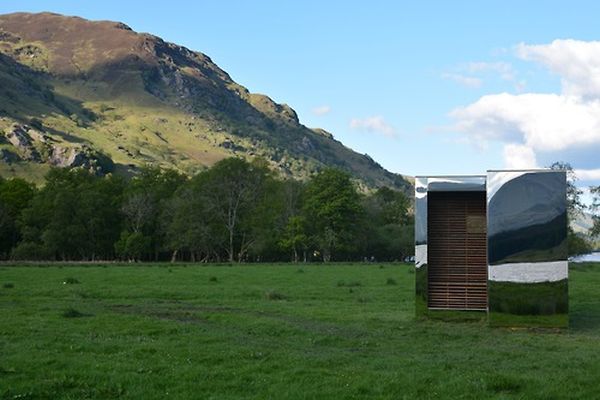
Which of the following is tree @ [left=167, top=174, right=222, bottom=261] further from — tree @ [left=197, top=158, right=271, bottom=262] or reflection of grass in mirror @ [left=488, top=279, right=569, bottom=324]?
reflection of grass in mirror @ [left=488, top=279, right=569, bottom=324]

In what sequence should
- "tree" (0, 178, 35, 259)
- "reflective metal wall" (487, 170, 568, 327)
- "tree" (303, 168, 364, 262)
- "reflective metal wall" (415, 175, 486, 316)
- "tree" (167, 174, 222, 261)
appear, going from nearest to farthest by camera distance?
"reflective metal wall" (487, 170, 568, 327), "reflective metal wall" (415, 175, 486, 316), "tree" (167, 174, 222, 261), "tree" (303, 168, 364, 262), "tree" (0, 178, 35, 259)

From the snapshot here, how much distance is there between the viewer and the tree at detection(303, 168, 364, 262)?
103m

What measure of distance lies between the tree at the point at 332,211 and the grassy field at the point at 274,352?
71.5 m

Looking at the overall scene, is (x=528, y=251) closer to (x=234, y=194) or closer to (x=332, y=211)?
(x=234, y=194)

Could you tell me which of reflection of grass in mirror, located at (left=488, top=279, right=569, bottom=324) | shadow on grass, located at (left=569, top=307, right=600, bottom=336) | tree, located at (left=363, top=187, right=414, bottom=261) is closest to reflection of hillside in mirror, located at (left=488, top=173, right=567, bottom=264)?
Result: reflection of grass in mirror, located at (left=488, top=279, right=569, bottom=324)

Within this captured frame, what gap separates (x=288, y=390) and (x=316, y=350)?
4980mm

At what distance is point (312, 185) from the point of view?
106688 millimetres

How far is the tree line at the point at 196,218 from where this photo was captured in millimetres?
98875

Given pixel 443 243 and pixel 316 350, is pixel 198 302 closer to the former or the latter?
pixel 443 243

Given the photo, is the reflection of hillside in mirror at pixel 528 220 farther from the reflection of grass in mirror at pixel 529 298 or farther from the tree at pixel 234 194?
the tree at pixel 234 194

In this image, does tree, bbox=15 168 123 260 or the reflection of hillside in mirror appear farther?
tree, bbox=15 168 123 260

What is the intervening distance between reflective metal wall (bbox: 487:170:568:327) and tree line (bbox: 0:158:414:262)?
7572 centimetres

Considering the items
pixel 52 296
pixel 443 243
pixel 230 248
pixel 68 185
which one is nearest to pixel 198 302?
pixel 52 296

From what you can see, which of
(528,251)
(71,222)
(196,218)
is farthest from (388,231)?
(528,251)
